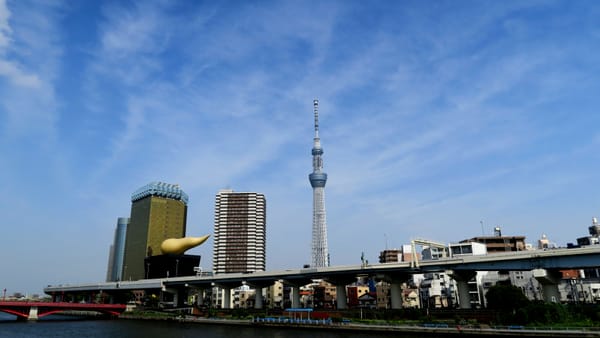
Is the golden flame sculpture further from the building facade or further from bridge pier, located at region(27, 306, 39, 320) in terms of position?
the building facade

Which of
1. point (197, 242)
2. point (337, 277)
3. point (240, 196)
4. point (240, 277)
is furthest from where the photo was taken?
point (240, 196)

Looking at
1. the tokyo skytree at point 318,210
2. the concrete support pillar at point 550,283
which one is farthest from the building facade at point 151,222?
the concrete support pillar at point 550,283

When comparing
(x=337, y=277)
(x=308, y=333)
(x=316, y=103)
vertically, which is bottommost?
(x=308, y=333)

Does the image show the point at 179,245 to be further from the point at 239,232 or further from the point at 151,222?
the point at 151,222

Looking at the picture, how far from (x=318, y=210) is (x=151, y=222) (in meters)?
73.6

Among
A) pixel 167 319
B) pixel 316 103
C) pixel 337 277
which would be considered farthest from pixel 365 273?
pixel 316 103

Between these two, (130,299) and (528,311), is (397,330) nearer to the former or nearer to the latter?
(528,311)

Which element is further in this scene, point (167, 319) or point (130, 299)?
point (130, 299)

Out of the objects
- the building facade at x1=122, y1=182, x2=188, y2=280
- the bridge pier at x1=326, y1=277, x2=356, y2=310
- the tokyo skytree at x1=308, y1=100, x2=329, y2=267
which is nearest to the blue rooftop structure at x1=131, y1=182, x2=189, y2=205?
the building facade at x1=122, y1=182, x2=188, y2=280

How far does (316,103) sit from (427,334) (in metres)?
135

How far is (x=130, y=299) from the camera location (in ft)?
440

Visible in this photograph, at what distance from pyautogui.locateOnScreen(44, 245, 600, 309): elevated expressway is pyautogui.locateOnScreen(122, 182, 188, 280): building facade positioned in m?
77.1

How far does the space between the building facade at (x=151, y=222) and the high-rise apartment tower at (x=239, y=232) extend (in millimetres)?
21056

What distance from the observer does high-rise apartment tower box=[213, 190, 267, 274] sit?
177000 millimetres
